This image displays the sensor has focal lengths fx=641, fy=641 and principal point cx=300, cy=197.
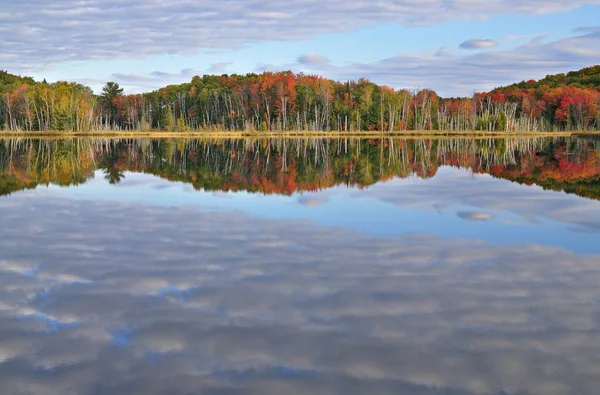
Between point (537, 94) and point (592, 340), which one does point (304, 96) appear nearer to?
point (537, 94)

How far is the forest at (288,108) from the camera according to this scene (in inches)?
4008

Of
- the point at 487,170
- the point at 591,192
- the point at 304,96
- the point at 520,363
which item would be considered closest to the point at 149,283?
the point at 520,363

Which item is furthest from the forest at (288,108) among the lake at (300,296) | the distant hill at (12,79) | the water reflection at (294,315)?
the water reflection at (294,315)

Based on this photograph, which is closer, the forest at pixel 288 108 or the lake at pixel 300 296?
the lake at pixel 300 296

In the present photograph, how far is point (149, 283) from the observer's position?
8703mm

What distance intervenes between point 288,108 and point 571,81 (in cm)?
8134

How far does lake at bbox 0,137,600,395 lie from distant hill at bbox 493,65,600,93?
469 feet

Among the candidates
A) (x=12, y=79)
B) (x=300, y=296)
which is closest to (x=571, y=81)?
(x=12, y=79)

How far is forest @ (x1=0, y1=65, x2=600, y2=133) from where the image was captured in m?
102

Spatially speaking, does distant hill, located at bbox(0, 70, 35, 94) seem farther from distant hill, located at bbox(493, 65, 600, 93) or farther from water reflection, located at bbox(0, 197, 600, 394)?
water reflection, located at bbox(0, 197, 600, 394)

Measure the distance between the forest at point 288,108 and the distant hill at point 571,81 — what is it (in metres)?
26.4

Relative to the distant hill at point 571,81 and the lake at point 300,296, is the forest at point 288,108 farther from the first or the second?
the lake at point 300,296

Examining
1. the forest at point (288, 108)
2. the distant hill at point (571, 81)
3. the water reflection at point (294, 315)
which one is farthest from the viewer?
the distant hill at point (571, 81)

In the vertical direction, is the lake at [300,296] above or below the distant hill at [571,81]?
below
